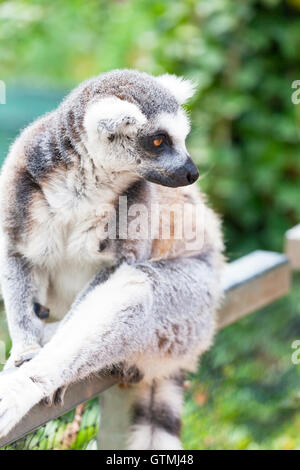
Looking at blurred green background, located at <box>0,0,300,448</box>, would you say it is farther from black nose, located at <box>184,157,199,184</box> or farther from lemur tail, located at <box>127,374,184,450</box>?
black nose, located at <box>184,157,199,184</box>

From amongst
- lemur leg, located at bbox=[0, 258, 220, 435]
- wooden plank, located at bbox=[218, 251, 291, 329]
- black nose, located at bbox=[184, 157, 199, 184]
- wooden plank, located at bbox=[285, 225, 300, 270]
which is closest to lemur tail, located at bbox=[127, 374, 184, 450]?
lemur leg, located at bbox=[0, 258, 220, 435]

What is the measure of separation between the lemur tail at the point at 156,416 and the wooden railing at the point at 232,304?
5 centimetres

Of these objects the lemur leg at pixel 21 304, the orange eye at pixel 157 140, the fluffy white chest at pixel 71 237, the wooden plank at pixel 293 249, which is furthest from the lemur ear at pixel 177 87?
the wooden plank at pixel 293 249

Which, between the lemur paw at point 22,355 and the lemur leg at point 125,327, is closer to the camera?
the lemur leg at point 125,327

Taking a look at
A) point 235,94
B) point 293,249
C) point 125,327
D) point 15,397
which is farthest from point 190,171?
point 235,94

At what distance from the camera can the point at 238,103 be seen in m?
5.24

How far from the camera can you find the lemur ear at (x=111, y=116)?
213 centimetres

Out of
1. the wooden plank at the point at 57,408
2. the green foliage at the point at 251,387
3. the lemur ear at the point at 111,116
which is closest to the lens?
the wooden plank at the point at 57,408

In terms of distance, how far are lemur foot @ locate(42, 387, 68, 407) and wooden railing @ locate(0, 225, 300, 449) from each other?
1 centimetres

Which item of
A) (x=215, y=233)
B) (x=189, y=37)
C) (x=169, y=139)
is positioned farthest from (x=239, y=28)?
(x=169, y=139)

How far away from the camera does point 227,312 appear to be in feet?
9.43

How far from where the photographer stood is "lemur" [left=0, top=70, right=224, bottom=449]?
215 cm

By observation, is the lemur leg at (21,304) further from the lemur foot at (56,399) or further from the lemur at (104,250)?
the lemur foot at (56,399)

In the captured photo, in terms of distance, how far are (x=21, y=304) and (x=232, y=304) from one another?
3.19ft
